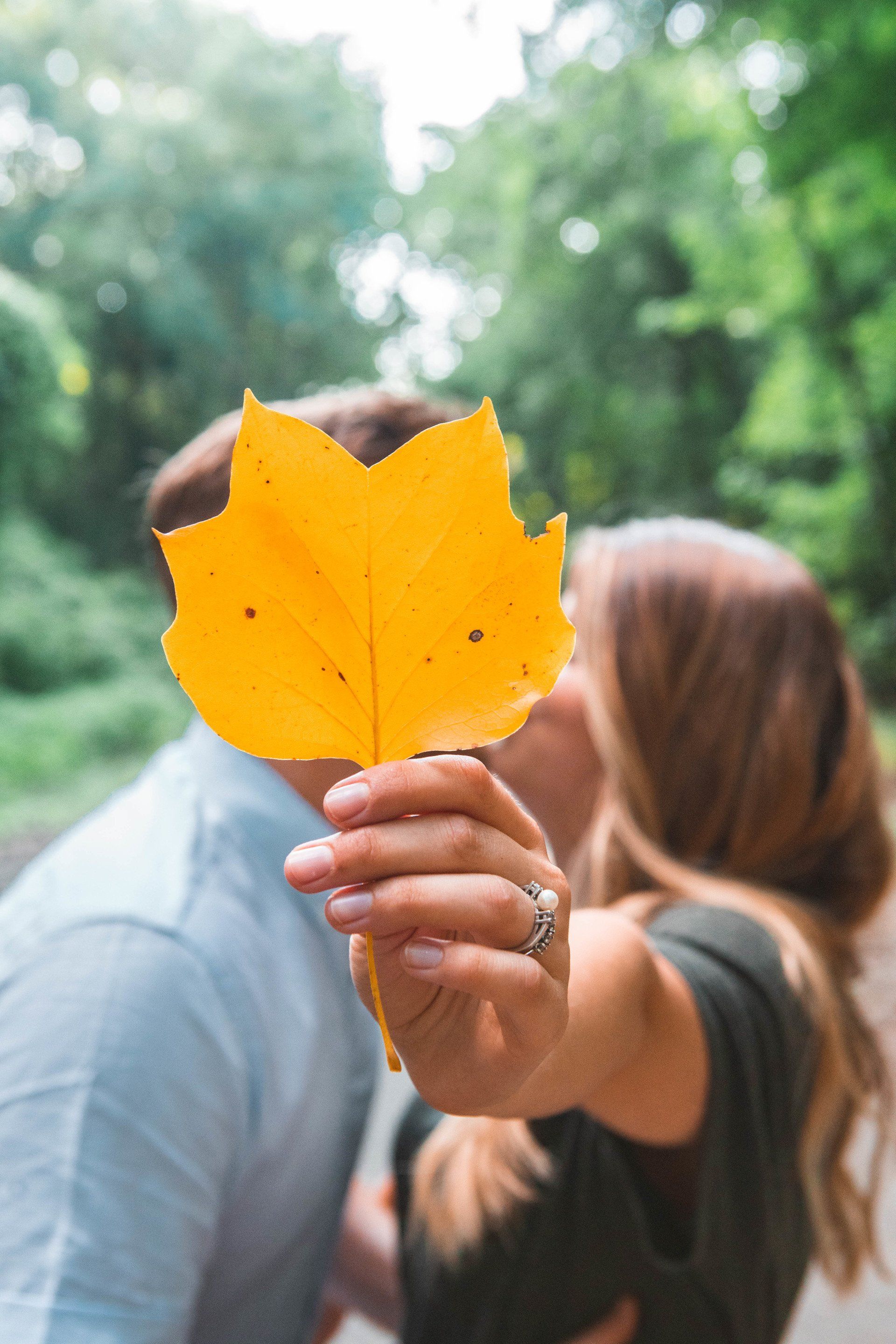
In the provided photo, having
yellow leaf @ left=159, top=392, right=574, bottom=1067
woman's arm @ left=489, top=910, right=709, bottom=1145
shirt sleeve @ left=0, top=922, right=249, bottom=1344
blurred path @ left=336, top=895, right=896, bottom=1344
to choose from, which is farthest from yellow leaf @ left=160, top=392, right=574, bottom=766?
blurred path @ left=336, top=895, right=896, bottom=1344

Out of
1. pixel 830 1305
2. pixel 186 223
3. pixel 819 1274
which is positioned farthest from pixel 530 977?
pixel 186 223

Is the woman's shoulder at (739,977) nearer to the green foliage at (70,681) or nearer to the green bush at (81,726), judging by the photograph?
the green foliage at (70,681)

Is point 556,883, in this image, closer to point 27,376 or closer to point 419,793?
point 419,793

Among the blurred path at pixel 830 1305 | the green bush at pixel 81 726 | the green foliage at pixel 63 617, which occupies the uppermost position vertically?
the green foliage at pixel 63 617

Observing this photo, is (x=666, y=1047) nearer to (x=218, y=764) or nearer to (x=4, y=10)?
(x=218, y=764)

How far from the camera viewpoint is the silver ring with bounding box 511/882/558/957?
0.38 m

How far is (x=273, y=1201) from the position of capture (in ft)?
2.98

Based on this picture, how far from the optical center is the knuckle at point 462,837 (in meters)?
0.36

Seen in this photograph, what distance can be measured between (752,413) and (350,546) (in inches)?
435

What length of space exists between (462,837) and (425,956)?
56mm

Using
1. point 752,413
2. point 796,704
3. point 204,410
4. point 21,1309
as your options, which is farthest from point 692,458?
point 21,1309

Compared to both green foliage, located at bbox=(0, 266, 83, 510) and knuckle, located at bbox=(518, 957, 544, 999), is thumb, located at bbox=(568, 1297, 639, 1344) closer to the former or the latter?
knuckle, located at bbox=(518, 957, 544, 999)

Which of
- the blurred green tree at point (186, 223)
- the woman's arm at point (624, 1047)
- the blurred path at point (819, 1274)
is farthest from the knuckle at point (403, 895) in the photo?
the blurred green tree at point (186, 223)

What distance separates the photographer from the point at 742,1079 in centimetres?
86
